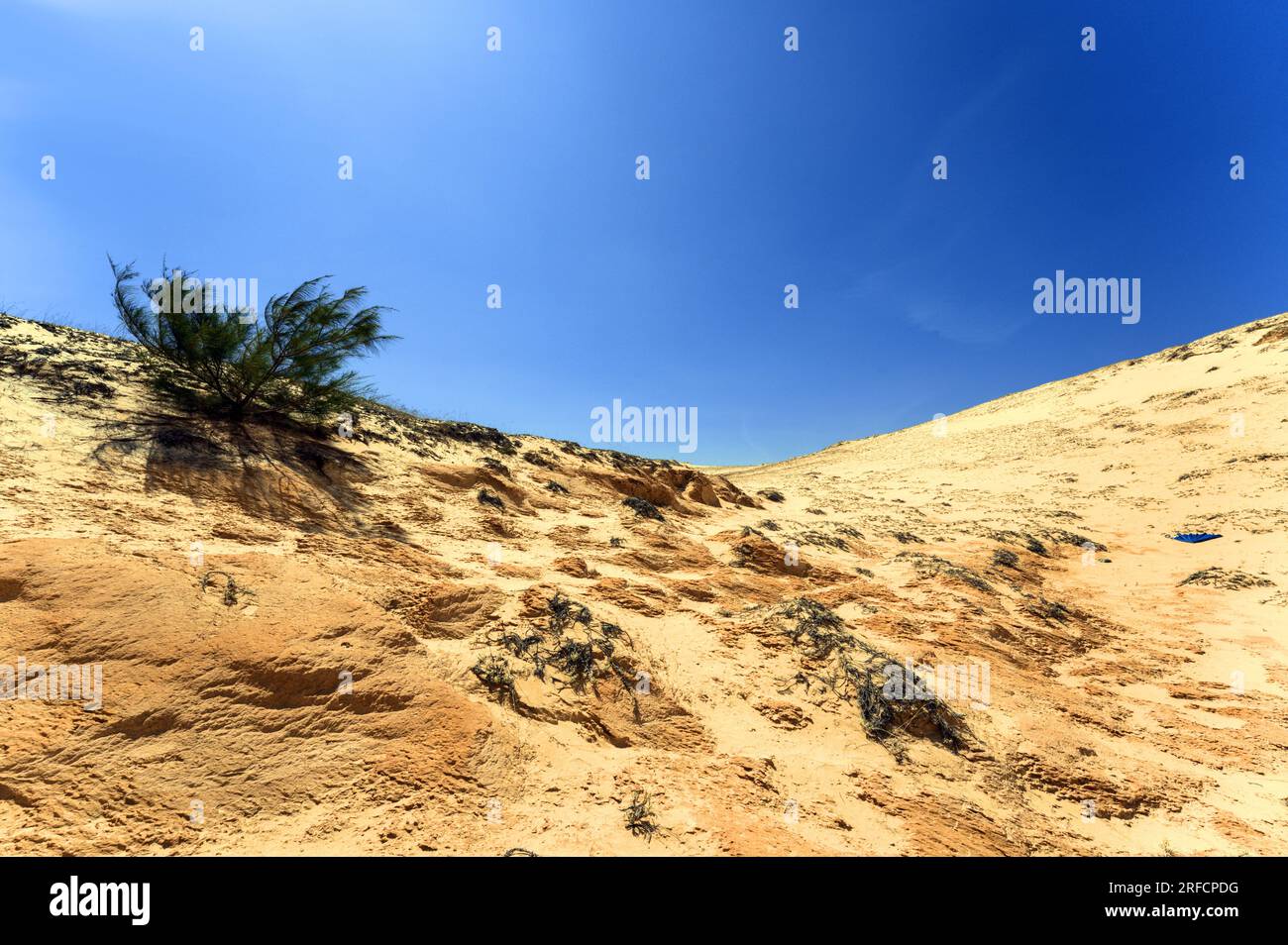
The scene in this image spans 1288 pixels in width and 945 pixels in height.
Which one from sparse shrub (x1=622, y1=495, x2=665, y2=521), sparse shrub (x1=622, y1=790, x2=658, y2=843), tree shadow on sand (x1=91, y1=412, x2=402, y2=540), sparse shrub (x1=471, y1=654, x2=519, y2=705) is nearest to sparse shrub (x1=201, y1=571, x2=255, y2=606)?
tree shadow on sand (x1=91, y1=412, x2=402, y2=540)

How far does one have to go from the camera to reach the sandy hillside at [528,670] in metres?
3.07

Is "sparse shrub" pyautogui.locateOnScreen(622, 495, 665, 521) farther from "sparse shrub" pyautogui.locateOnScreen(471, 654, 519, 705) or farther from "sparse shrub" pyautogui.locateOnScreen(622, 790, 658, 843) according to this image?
"sparse shrub" pyautogui.locateOnScreen(622, 790, 658, 843)

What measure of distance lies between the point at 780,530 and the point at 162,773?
37.2 feet

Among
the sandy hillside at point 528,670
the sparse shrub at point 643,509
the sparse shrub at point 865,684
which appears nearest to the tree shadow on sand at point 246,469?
the sandy hillside at point 528,670

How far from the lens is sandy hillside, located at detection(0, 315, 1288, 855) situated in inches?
121

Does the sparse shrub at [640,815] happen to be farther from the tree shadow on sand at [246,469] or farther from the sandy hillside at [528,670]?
the tree shadow on sand at [246,469]

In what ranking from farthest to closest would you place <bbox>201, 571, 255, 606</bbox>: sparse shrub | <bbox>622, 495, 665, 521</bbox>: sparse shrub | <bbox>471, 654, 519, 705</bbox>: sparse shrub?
<bbox>622, 495, 665, 521</bbox>: sparse shrub
<bbox>471, 654, 519, 705</bbox>: sparse shrub
<bbox>201, 571, 255, 606</bbox>: sparse shrub

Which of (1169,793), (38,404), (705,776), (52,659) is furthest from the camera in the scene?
(38,404)

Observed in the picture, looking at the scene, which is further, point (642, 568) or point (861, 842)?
point (642, 568)

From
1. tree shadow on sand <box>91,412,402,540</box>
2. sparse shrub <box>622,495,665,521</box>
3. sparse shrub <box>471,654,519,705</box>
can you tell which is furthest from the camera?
sparse shrub <box>622,495,665,521</box>

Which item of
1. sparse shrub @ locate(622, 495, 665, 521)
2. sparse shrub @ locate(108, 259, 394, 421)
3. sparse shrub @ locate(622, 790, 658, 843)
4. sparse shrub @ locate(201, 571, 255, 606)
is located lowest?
sparse shrub @ locate(622, 790, 658, 843)

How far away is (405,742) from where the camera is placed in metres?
3.52

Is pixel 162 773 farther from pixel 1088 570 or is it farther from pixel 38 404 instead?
pixel 1088 570
